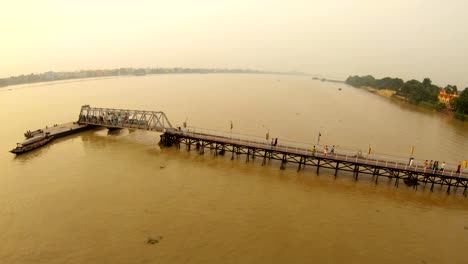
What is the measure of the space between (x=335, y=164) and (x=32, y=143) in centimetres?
3481

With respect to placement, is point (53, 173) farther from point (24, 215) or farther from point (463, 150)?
point (463, 150)

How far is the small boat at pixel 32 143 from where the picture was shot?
108 ft

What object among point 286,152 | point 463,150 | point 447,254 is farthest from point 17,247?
point 463,150

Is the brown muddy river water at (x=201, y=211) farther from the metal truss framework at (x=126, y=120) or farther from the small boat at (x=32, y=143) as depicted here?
the metal truss framework at (x=126, y=120)

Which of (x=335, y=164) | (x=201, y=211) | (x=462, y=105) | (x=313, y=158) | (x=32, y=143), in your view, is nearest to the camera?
(x=201, y=211)

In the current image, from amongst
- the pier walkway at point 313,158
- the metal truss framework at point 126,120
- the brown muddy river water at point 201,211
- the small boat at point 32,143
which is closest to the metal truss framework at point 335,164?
the pier walkway at point 313,158

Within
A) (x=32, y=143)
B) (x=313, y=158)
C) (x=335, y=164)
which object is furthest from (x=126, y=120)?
(x=335, y=164)

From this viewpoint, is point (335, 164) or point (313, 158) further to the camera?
point (335, 164)

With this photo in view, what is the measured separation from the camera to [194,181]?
1079 inches

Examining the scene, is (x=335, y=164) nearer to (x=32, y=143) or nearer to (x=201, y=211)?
(x=201, y=211)

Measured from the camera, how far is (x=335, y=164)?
3341 centimetres

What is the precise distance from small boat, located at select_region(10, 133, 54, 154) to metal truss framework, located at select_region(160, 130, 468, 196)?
46.4ft

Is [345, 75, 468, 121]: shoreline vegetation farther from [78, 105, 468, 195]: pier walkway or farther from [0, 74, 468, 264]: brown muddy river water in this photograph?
[78, 105, 468, 195]: pier walkway

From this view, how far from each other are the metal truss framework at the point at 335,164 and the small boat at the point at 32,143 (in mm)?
14145
